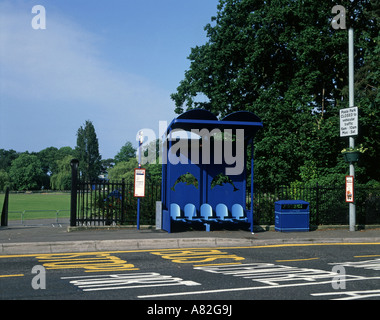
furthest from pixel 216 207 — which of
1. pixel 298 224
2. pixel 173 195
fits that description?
pixel 298 224

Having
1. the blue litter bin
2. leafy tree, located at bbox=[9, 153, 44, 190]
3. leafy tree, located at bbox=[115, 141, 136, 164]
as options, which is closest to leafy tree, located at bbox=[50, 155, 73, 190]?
leafy tree, located at bbox=[9, 153, 44, 190]

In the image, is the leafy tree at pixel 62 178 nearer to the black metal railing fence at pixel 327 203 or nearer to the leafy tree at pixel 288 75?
the leafy tree at pixel 288 75

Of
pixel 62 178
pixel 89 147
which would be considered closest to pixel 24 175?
pixel 62 178

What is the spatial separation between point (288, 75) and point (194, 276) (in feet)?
73.4

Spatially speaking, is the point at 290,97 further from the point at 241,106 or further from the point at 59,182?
the point at 59,182

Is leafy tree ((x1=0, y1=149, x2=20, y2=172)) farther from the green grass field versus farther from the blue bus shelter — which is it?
the blue bus shelter

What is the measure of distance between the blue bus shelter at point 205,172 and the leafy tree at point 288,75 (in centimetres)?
979

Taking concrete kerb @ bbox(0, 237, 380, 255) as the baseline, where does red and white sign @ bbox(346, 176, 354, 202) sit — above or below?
above

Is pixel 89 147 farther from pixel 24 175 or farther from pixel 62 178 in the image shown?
pixel 24 175

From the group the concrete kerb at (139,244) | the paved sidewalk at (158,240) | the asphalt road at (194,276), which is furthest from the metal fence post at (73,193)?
the asphalt road at (194,276)

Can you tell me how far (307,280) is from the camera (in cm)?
686

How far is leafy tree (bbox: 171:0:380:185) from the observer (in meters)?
23.9

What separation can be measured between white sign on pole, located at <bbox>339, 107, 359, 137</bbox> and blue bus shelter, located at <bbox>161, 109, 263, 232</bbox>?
3562 mm

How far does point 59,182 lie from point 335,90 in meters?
111
